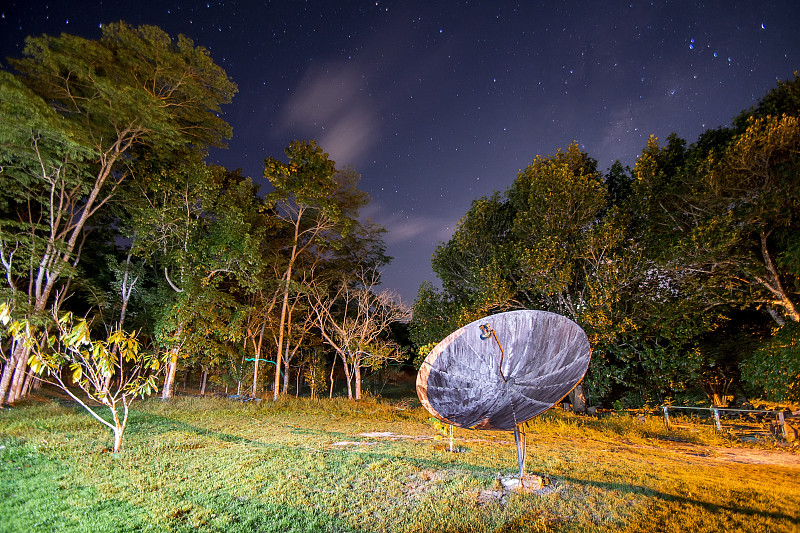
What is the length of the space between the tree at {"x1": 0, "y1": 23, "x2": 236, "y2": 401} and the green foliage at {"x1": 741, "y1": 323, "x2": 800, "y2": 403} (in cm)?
2044

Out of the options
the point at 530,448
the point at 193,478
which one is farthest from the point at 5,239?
the point at 530,448

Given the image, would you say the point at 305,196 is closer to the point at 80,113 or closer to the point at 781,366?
the point at 80,113

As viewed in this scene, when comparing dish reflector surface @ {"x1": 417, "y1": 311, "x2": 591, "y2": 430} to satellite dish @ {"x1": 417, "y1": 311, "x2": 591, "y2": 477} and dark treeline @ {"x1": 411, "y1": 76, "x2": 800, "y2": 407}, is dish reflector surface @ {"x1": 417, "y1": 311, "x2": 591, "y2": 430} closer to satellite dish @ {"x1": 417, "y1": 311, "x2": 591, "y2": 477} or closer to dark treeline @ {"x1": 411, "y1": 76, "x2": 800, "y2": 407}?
satellite dish @ {"x1": 417, "y1": 311, "x2": 591, "y2": 477}

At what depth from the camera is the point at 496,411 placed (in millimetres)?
5449

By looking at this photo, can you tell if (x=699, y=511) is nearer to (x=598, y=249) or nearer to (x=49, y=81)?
(x=598, y=249)

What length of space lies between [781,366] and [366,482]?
11.8m

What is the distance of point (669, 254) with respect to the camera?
12.0 meters

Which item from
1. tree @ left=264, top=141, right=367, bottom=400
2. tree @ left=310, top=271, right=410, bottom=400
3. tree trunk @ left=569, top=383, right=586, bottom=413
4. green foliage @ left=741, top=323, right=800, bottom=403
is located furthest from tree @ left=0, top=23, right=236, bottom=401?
green foliage @ left=741, top=323, right=800, bottom=403

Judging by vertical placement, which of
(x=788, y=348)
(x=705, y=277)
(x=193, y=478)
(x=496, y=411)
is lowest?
(x=193, y=478)

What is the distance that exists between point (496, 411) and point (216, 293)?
13.3 meters

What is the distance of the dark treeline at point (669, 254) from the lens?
34.0 feet

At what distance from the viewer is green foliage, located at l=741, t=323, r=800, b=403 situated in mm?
9617

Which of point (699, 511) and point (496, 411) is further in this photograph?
point (496, 411)

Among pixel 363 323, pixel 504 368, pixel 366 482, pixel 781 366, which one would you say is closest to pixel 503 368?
pixel 504 368
